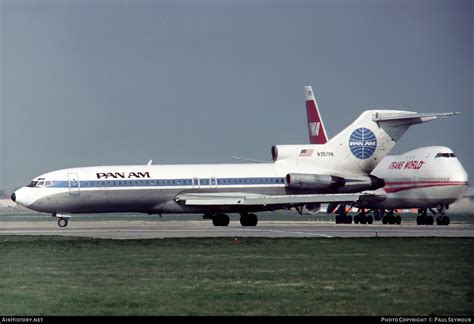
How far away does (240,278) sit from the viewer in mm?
20562

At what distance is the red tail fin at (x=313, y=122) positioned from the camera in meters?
75.3

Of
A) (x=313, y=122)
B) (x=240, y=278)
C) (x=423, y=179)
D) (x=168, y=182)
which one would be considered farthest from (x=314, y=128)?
(x=240, y=278)

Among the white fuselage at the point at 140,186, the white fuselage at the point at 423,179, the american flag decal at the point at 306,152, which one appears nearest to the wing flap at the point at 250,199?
the white fuselage at the point at 140,186

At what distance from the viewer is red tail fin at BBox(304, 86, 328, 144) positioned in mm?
75312

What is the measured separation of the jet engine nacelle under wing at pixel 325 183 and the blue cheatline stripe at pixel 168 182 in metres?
0.97

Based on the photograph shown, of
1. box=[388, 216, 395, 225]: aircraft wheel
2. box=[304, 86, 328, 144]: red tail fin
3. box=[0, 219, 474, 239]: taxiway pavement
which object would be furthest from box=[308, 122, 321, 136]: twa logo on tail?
box=[0, 219, 474, 239]: taxiway pavement

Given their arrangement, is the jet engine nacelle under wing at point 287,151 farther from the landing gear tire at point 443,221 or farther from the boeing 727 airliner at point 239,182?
the landing gear tire at point 443,221

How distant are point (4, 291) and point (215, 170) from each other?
36117 mm

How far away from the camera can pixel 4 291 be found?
60.5 ft

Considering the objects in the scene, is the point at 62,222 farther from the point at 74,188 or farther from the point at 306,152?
the point at 306,152

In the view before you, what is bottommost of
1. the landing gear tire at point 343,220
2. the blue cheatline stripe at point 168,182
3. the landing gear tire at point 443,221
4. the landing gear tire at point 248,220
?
the landing gear tire at point 443,221

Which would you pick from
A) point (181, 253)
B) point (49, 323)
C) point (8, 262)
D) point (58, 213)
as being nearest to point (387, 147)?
point (58, 213)

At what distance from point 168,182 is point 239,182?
425 cm

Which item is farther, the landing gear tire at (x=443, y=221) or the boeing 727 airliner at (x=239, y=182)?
the landing gear tire at (x=443, y=221)
